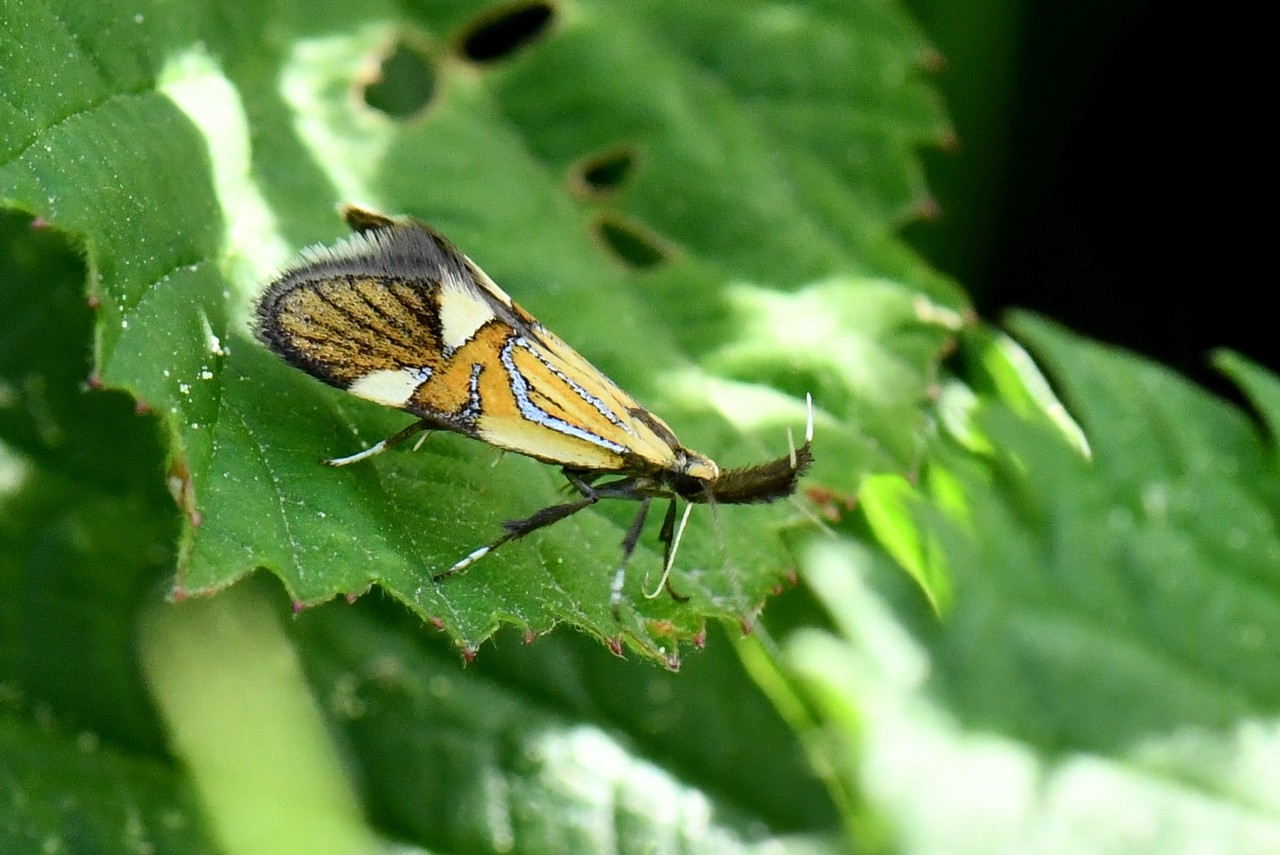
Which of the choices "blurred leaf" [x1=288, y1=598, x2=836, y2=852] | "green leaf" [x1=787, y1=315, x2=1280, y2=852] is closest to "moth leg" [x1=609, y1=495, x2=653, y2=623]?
"blurred leaf" [x1=288, y1=598, x2=836, y2=852]

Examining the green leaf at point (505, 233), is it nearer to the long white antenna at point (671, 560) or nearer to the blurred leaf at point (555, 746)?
the long white antenna at point (671, 560)

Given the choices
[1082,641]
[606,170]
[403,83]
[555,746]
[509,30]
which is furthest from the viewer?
[509,30]

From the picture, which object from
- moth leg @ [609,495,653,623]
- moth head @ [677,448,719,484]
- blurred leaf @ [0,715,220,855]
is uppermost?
moth head @ [677,448,719,484]

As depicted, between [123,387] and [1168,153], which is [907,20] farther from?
[123,387]

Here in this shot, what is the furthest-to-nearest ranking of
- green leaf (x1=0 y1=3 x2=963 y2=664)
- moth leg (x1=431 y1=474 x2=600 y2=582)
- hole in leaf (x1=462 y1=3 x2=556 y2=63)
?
hole in leaf (x1=462 y1=3 x2=556 y2=63)
moth leg (x1=431 y1=474 x2=600 y2=582)
green leaf (x1=0 y1=3 x2=963 y2=664)

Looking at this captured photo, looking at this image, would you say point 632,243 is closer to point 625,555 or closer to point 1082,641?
point 625,555

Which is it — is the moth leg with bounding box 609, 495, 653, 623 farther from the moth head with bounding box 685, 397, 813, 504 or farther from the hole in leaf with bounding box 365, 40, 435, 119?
the hole in leaf with bounding box 365, 40, 435, 119

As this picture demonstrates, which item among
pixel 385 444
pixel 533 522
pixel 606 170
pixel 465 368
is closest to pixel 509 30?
pixel 606 170

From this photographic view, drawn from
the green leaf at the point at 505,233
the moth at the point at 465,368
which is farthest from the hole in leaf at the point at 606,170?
the moth at the point at 465,368
